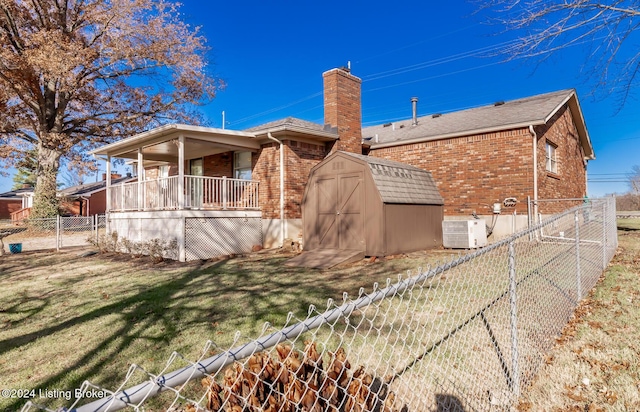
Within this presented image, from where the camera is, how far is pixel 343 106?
13.8 meters

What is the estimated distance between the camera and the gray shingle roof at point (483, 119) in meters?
12.4

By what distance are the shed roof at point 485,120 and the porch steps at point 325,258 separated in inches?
256

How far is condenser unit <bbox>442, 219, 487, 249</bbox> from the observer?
1107cm

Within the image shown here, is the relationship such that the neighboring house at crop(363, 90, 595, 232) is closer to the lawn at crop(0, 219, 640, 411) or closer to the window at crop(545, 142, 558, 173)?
the window at crop(545, 142, 558, 173)

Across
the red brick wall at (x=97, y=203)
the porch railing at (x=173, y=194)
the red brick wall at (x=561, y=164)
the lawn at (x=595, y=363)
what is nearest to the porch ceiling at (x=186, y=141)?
the porch railing at (x=173, y=194)

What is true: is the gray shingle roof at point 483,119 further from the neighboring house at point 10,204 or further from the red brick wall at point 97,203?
the neighboring house at point 10,204

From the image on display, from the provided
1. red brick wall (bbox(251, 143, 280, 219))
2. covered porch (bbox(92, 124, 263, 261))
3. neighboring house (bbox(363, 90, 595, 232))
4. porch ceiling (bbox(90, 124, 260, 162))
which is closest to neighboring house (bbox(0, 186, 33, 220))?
porch ceiling (bbox(90, 124, 260, 162))

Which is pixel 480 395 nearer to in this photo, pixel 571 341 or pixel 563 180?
pixel 571 341

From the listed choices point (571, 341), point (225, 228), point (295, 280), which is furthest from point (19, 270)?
point (571, 341)

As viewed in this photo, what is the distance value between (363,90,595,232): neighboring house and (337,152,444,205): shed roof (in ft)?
3.34

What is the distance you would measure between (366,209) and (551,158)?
8.75 m

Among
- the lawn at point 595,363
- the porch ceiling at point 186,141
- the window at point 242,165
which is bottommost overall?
the lawn at point 595,363

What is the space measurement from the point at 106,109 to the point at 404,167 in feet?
61.5

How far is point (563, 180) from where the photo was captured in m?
15.1
